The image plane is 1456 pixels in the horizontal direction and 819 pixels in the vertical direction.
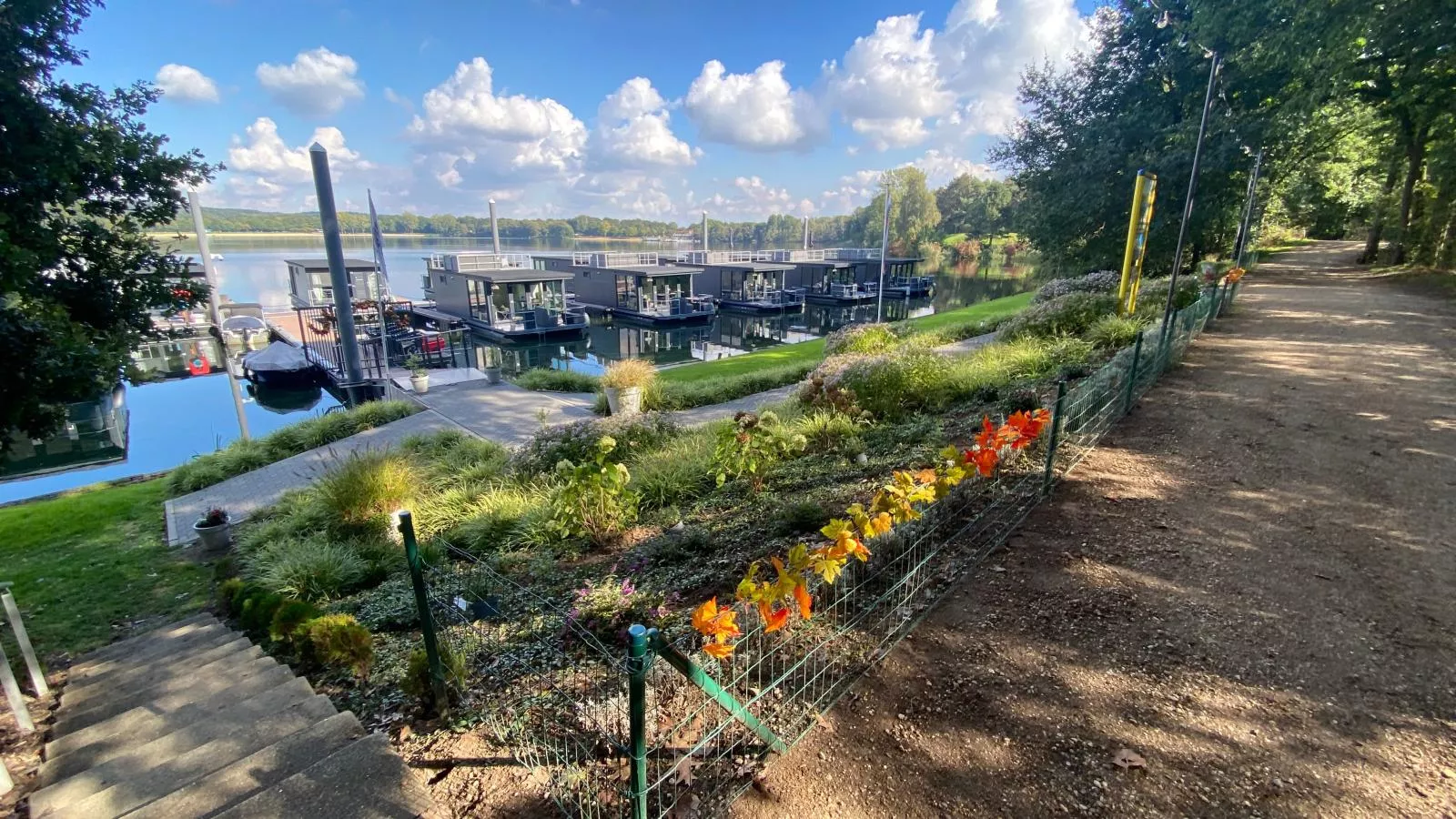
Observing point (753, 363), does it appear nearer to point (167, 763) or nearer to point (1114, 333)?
point (1114, 333)

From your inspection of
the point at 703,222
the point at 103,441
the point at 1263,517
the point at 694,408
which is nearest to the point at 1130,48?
the point at 694,408

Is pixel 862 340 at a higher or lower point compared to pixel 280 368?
higher

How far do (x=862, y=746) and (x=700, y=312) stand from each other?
89.8ft

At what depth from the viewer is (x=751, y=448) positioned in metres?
5.17

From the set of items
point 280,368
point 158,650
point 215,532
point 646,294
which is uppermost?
point 646,294

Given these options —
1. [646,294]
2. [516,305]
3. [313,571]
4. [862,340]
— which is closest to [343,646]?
[313,571]

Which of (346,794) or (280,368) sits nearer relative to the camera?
(346,794)

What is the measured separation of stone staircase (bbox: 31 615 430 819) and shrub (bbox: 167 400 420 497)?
5.55 meters

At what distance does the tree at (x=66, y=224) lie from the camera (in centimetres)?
320

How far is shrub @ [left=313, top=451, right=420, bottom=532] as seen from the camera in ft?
17.3

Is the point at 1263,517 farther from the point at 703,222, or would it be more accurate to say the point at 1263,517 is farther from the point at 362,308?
the point at 703,222

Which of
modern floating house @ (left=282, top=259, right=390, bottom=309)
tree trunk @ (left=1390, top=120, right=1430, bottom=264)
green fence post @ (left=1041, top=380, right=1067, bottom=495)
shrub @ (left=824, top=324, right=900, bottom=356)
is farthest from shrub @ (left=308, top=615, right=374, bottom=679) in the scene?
modern floating house @ (left=282, top=259, right=390, bottom=309)

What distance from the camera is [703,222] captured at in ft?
162

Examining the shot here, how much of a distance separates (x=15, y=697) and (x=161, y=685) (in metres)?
0.51
